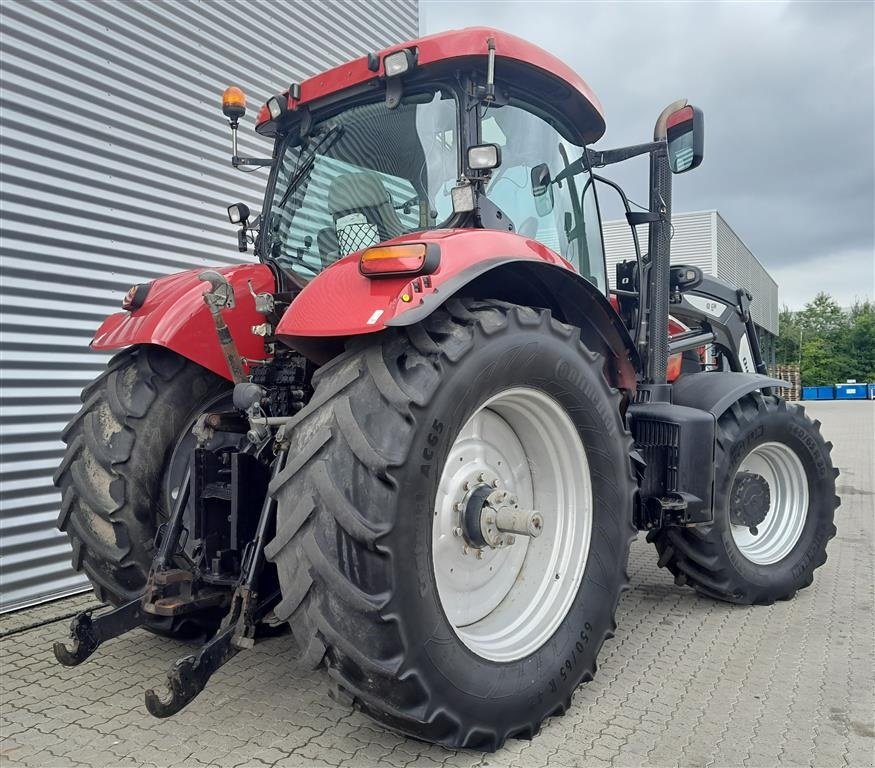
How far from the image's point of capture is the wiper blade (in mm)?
3070

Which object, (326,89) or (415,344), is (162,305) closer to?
(326,89)

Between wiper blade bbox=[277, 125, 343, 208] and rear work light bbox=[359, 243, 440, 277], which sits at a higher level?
wiper blade bbox=[277, 125, 343, 208]

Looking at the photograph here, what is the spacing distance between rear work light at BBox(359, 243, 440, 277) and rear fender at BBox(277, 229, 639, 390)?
3 centimetres

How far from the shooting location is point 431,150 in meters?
2.74

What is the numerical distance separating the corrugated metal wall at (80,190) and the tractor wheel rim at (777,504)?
3.95 metres

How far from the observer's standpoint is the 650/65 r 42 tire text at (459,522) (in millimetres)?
1890

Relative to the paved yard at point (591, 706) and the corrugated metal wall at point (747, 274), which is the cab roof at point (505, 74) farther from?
the corrugated metal wall at point (747, 274)

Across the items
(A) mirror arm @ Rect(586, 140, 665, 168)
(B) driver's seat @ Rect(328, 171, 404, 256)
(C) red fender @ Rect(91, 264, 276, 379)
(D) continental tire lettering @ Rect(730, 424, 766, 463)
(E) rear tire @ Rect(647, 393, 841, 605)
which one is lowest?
(E) rear tire @ Rect(647, 393, 841, 605)

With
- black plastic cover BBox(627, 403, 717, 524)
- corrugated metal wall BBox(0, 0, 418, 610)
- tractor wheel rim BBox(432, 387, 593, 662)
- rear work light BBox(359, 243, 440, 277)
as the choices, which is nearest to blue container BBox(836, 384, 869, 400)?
black plastic cover BBox(627, 403, 717, 524)

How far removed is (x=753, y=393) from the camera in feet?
12.5

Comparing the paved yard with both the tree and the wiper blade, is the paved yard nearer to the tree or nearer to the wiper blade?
the wiper blade

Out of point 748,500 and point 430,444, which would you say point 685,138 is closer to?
point 748,500

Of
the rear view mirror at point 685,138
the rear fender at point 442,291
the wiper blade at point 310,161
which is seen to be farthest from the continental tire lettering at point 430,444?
the rear view mirror at point 685,138

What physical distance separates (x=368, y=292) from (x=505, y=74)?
4.19ft
